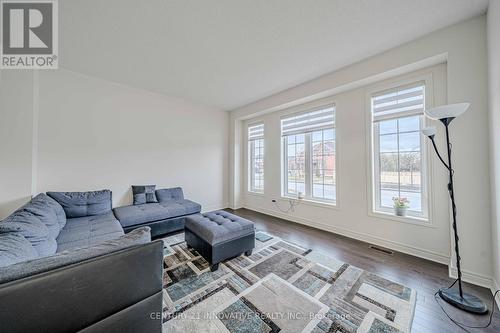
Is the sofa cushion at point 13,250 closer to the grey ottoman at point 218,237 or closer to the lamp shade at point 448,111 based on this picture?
the grey ottoman at point 218,237

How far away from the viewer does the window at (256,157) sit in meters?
4.89

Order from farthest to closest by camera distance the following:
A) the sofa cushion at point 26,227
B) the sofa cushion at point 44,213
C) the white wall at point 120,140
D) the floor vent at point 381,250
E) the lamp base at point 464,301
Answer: the white wall at point 120,140 → the floor vent at point 381,250 → the sofa cushion at point 44,213 → the lamp base at point 464,301 → the sofa cushion at point 26,227

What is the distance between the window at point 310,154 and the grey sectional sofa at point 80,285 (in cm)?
314

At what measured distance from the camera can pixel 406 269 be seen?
7.14 feet

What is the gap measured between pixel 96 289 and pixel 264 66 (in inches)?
124

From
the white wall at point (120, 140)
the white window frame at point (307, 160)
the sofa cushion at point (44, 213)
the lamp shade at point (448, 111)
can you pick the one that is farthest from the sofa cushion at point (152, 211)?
the lamp shade at point (448, 111)

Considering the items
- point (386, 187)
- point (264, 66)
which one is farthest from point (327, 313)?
point (264, 66)

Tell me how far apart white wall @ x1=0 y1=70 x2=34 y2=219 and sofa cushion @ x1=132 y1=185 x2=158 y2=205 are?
132 cm

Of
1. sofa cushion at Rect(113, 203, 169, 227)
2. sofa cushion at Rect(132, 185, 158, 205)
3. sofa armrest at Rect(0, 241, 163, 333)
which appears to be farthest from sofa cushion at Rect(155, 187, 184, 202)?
sofa armrest at Rect(0, 241, 163, 333)

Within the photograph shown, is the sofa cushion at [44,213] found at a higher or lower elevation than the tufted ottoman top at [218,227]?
higher

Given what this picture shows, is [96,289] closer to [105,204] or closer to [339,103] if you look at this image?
[105,204]

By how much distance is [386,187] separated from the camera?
9.35ft

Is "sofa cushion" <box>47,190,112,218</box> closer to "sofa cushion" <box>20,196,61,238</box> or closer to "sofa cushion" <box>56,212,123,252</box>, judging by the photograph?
"sofa cushion" <box>56,212,123,252</box>

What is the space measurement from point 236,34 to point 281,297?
2904 mm
